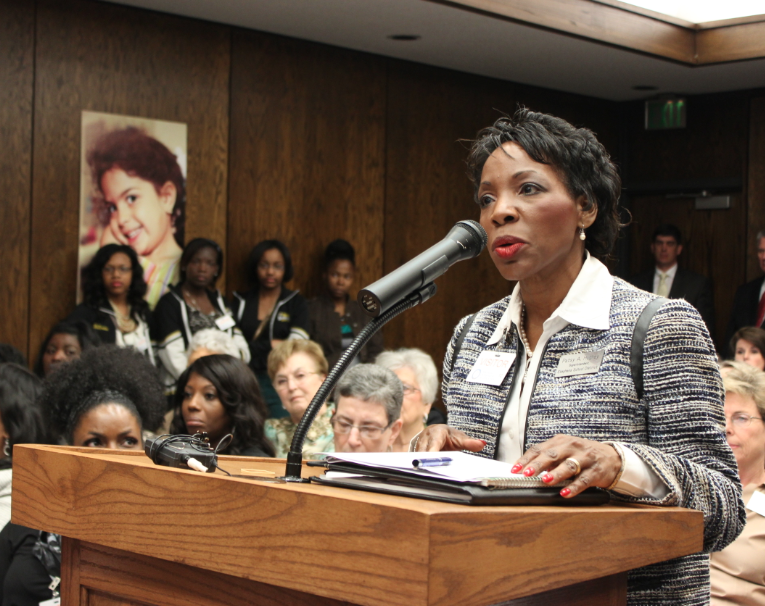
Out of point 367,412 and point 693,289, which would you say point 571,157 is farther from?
point 693,289

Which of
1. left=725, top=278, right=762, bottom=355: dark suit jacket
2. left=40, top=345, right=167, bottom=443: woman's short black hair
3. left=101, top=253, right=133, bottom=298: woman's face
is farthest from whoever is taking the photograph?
left=725, top=278, right=762, bottom=355: dark suit jacket

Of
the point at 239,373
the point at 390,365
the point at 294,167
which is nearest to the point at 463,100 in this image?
the point at 294,167

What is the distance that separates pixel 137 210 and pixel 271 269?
3.01 feet

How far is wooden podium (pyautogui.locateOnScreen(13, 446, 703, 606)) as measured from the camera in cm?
85

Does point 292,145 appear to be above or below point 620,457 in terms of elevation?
above

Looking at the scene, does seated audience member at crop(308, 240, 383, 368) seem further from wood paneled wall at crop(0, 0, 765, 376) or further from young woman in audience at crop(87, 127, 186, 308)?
young woman in audience at crop(87, 127, 186, 308)

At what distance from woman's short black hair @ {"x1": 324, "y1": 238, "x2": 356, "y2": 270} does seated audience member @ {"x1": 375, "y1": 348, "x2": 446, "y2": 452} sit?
2234 mm

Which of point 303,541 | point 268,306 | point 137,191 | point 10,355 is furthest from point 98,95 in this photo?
point 303,541

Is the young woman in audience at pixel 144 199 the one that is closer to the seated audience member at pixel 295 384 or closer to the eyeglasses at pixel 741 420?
the seated audience member at pixel 295 384

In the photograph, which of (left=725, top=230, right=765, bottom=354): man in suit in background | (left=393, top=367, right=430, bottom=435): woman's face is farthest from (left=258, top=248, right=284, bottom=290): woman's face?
(left=725, top=230, right=765, bottom=354): man in suit in background

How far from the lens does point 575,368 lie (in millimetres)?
1420

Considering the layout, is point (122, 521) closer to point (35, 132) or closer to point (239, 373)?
point (239, 373)

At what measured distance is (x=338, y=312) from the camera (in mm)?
6316

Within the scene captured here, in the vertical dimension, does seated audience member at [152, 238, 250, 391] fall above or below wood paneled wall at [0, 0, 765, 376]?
below
